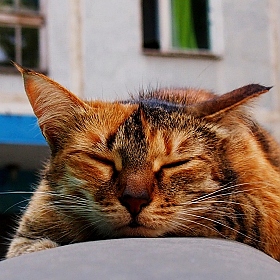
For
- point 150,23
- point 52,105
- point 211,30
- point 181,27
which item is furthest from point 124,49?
point 52,105

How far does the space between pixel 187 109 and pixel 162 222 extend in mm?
323

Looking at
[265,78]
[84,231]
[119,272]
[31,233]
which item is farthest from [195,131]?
[265,78]

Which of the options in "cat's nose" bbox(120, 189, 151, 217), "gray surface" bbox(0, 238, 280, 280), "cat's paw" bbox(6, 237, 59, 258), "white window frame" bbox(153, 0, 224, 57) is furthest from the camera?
"white window frame" bbox(153, 0, 224, 57)

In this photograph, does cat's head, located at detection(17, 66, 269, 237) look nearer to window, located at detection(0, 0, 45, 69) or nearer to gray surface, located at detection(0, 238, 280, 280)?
gray surface, located at detection(0, 238, 280, 280)

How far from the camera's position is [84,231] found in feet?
4.29

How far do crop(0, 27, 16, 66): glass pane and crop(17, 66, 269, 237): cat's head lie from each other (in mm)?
4207

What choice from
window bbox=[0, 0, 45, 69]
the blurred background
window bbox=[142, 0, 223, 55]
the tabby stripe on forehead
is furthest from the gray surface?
window bbox=[142, 0, 223, 55]

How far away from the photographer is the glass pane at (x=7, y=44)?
5.50 m

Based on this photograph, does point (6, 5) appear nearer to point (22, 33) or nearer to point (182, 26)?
point (22, 33)

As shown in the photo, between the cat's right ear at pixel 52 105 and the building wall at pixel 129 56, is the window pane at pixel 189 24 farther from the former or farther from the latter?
the cat's right ear at pixel 52 105

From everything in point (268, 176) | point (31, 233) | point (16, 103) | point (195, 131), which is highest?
point (16, 103)

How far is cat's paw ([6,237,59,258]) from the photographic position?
127cm

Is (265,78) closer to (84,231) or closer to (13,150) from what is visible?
(13,150)

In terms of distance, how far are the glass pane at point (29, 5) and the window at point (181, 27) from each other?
1.09 metres
